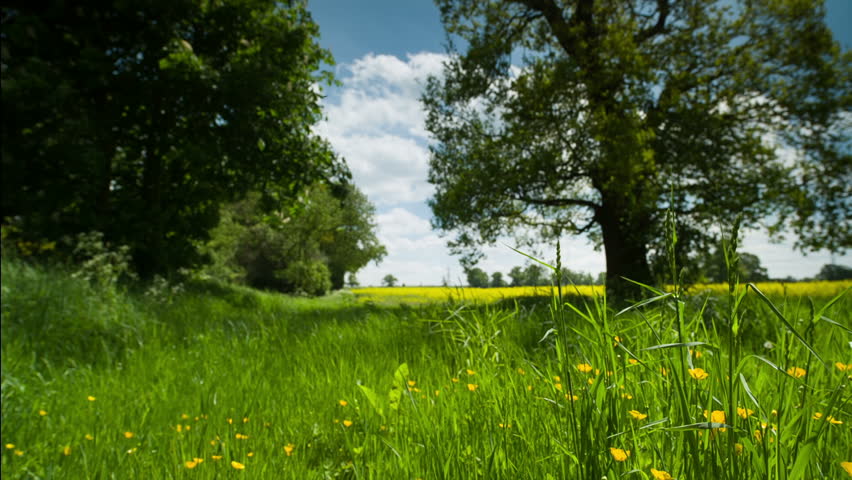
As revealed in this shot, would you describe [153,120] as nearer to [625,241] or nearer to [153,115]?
[153,115]

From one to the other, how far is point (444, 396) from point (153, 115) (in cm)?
1359

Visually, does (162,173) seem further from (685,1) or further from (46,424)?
(685,1)

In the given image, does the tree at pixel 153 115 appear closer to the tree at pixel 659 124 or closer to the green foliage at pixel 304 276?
the tree at pixel 659 124

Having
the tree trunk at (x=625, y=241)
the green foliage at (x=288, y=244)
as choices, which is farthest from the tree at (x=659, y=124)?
the green foliage at (x=288, y=244)

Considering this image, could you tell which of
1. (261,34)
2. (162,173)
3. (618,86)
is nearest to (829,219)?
(618,86)

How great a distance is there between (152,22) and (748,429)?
1507 cm

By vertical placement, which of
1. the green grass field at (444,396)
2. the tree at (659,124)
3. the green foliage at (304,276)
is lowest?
the green grass field at (444,396)

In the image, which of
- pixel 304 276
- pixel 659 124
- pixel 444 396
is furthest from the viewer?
pixel 304 276

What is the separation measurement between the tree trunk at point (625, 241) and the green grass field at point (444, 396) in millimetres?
6061

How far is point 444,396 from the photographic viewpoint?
2.04m

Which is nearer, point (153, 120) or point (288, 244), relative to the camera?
point (153, 120)

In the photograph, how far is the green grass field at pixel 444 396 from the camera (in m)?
1.02

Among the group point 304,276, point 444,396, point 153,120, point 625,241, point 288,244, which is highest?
point 153,120

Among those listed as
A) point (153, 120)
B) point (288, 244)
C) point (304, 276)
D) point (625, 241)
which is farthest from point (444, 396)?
point (288, 244)
